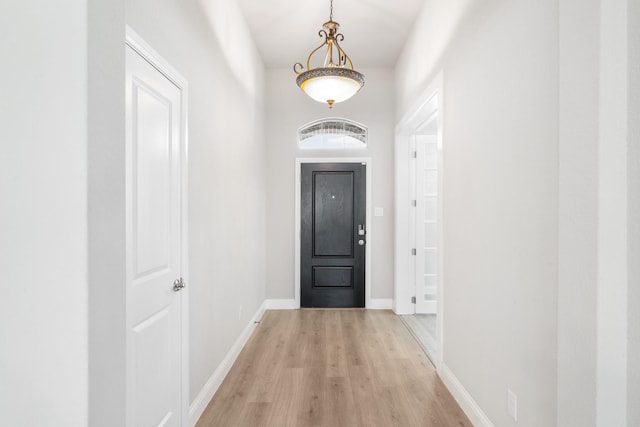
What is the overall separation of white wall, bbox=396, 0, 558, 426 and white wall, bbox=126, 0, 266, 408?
5.60 feet

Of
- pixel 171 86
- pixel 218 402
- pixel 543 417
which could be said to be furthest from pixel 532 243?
pixel 218 402

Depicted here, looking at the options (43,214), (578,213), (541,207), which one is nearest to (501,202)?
(541,207)

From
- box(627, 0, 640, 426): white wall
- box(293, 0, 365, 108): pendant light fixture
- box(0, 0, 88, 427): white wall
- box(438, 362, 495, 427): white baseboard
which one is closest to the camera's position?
box(0, 0, 88, 427): white wall

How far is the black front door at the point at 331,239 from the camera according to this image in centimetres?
461

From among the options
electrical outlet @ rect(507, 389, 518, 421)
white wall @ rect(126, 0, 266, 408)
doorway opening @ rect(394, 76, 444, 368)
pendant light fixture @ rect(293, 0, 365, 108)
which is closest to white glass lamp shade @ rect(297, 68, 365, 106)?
pendant light fixture @ rect(293, 0, 365, 108)

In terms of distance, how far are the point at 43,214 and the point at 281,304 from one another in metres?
4.05

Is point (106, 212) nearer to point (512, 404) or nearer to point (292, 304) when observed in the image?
point (512, 404)

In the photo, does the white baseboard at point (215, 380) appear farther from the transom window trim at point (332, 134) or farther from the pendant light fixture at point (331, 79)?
the transom window trim at point (332, 134)

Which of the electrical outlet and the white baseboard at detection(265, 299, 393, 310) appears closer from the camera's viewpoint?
the electrical outlet

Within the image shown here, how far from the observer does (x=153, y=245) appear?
64.1 inches

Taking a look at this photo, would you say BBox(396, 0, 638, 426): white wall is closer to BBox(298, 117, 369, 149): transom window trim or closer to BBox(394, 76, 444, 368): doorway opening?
BBox(394, 76, 444, 368): doorway opening

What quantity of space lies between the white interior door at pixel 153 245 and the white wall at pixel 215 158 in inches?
7.1

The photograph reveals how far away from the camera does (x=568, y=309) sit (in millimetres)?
1038

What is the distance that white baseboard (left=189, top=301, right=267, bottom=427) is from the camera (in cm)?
206
